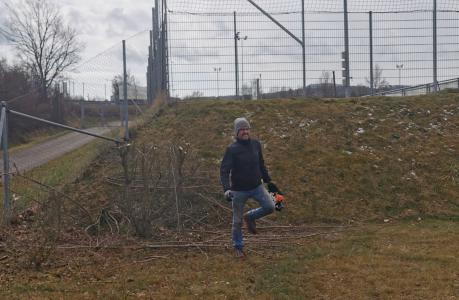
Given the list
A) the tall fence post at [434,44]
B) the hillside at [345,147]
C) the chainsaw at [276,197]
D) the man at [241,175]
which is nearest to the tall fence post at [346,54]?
the hillside at [345,147]

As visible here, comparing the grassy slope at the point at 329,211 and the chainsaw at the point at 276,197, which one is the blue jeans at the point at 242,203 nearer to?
the chainsaw at the point at 276,197

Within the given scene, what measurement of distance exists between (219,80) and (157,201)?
5.88m

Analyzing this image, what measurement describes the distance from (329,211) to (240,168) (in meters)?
2.47

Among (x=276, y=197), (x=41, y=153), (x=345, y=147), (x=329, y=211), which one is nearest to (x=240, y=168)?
(x=276, y=197)

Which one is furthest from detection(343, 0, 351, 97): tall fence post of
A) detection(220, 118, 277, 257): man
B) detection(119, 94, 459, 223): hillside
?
detection(220, 118, 277, 257): man

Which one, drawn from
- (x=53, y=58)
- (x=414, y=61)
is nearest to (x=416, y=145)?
(x=414, y=61)

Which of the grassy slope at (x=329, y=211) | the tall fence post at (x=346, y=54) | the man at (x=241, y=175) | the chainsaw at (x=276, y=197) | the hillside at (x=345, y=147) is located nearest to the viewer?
the grassy slope at (x=329, y=211)

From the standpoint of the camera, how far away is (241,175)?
591cm

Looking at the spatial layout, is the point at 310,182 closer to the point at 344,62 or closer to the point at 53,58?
the point at 344,62

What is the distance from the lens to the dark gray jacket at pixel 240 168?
233 inches

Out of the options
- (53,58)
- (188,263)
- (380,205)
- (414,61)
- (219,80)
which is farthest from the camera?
(53,58)

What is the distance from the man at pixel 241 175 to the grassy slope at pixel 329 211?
1.68 feet

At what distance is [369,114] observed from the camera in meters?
10.9

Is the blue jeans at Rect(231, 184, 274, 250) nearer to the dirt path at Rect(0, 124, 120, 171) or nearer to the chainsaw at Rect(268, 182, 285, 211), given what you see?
the chainsaw at Rect(268, 182, 285, 211)
